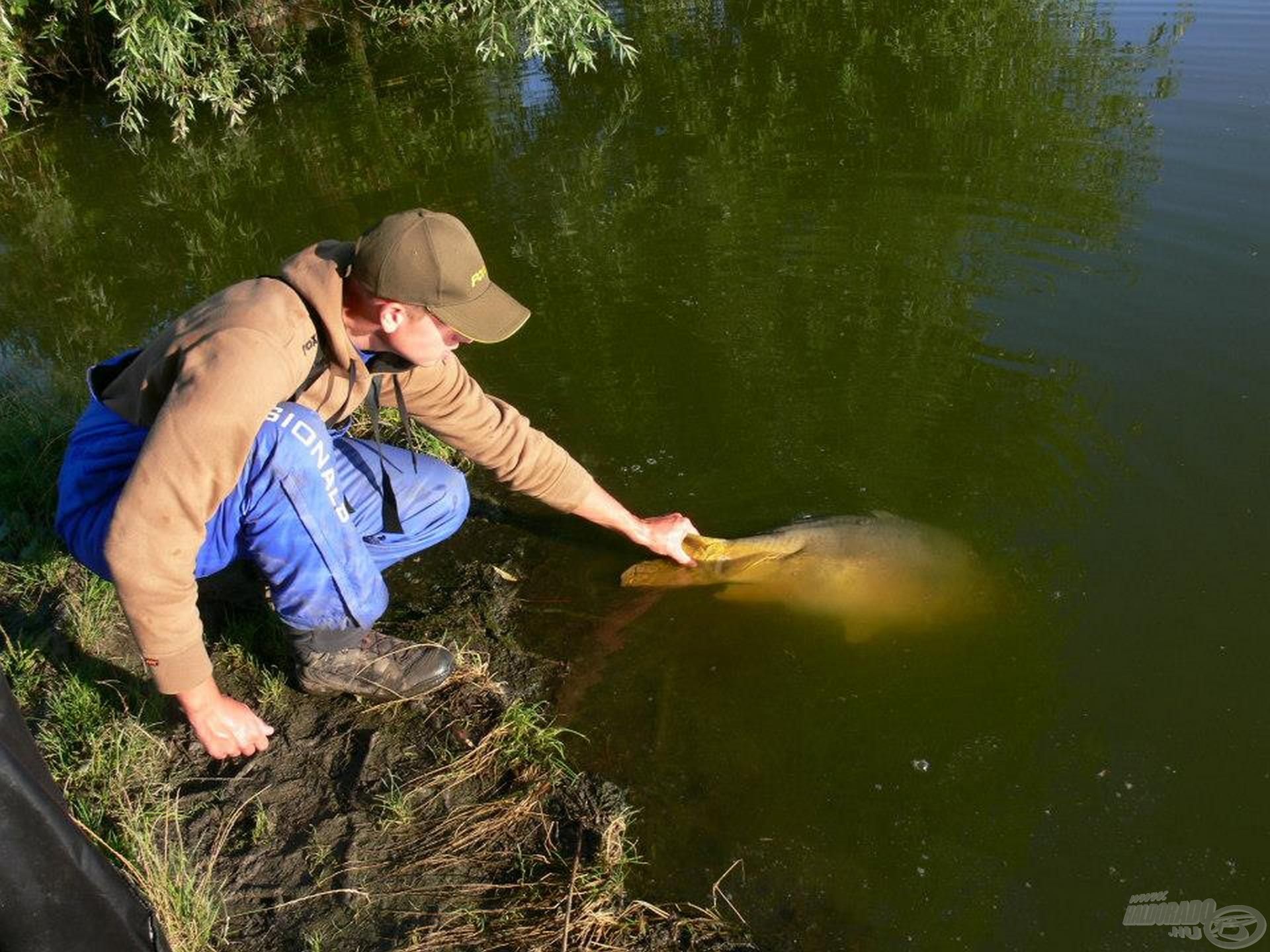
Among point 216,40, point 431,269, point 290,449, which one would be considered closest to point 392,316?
point 431,269

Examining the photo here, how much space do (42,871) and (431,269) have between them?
1588 millimetres

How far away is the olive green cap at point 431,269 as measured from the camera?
103 inches

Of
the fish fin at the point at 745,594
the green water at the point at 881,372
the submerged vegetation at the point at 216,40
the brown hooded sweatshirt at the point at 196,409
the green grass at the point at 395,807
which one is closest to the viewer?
the brown hooded sweatshirt at the point at 196,409

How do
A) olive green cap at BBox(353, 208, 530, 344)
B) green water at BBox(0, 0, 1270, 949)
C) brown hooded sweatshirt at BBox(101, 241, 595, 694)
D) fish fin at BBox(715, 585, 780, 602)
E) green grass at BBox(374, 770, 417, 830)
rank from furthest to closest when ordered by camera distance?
fish fin at BBox(715, 585, 780, 602), green water at BBox(0, 0, 1270, 949), green grass at BBox(374, 770, 417, 830), olive green cap at BBox(353, 208, 530, 344), brown hooded sweatshirt at BBox(101, 241, 595, 694)

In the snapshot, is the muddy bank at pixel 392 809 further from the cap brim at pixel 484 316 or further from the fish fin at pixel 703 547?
the cap brim at pixel 484 316

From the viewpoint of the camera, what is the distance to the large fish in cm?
388

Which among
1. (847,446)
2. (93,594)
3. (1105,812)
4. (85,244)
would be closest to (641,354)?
(847,446)

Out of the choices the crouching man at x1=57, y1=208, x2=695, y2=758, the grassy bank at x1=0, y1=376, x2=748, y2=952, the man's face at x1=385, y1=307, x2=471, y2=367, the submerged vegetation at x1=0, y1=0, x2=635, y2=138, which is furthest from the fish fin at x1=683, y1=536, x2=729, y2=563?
the submerged vegetation at x1=0, y1=0, x2=635, y2=138

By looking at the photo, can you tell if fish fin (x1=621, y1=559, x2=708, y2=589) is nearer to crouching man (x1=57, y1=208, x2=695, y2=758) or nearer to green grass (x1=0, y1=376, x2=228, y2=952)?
crouching man (x1=57, y1=208, x2=695, y2=758)

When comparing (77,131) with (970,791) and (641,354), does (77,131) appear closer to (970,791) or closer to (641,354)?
(641,354)

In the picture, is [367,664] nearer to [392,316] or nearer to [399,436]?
A: [392,316]

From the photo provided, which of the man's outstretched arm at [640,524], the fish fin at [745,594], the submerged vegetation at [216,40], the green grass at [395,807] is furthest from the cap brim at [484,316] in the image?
the submerged vegetation at [216,40]

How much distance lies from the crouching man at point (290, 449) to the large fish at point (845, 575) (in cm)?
98

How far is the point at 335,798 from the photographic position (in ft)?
9.93
